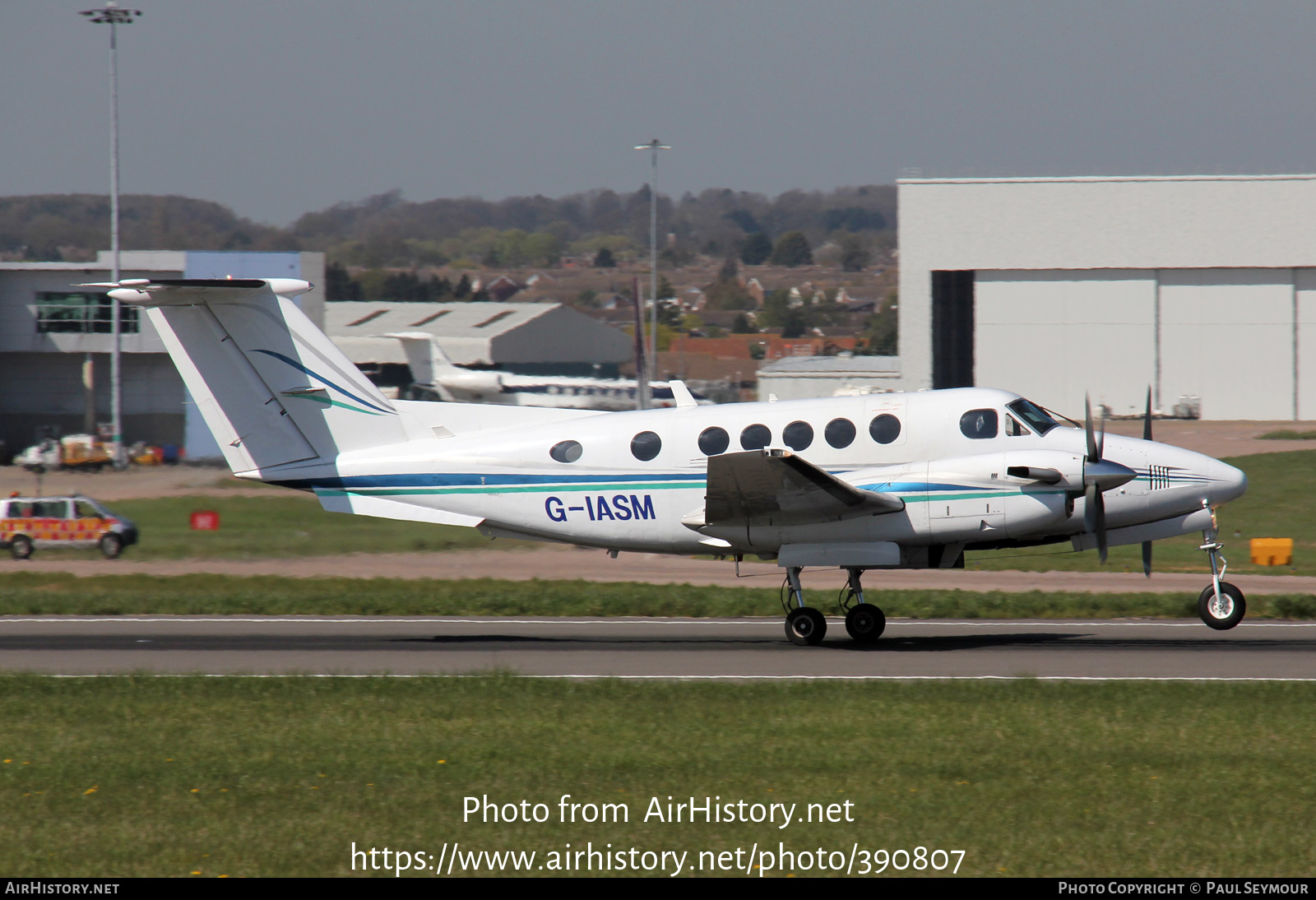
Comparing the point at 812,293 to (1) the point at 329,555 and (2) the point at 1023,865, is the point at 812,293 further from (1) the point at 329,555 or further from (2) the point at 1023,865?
(2) the point at 1023,865

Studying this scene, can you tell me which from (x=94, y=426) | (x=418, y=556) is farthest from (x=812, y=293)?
(x=418, y=556)

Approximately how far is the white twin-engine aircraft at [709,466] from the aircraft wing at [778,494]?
28 millimetres

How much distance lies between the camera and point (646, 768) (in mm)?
9844

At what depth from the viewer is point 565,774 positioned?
381 inches

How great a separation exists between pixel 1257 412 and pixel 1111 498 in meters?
51.7

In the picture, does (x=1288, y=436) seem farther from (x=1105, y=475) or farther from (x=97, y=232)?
(x=97, y=232)

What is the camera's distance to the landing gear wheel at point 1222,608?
1617 cm

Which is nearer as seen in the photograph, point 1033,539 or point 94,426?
point 1033,539

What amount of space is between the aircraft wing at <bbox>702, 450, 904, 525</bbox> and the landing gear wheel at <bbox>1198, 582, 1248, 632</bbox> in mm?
4216

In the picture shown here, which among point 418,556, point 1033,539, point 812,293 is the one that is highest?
point 812,293

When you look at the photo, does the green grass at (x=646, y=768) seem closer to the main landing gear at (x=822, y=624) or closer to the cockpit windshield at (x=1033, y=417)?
the main landing gear at (x=822, y=624)

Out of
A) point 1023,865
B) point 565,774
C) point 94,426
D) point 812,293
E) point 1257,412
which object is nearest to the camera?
point 1023,865

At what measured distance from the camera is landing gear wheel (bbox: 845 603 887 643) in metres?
16.3

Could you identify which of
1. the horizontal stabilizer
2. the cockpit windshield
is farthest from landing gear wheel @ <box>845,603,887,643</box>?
the horizontal stabilizer
